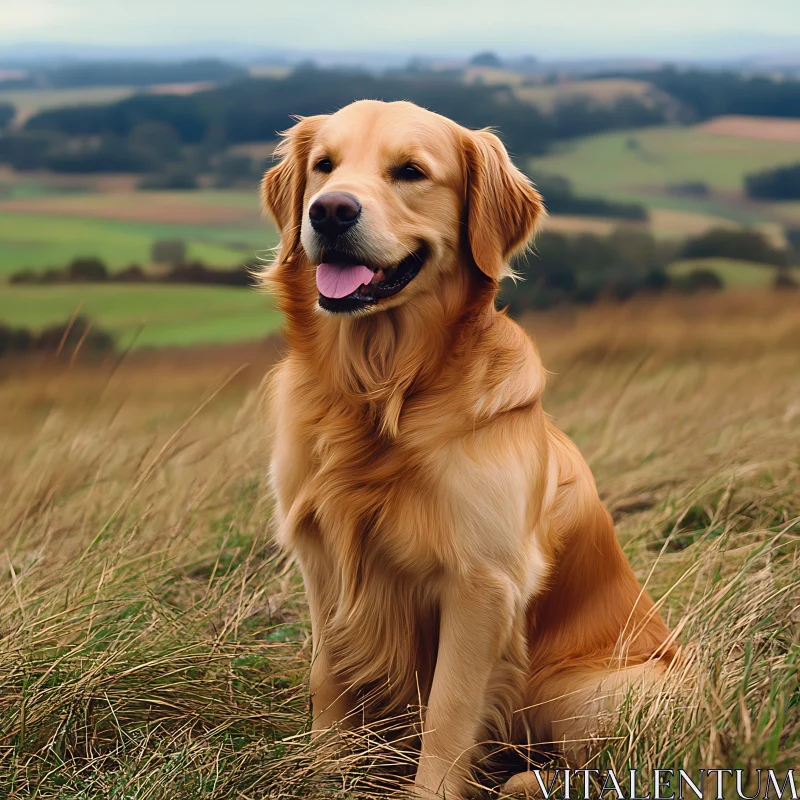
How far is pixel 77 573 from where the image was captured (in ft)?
10.7

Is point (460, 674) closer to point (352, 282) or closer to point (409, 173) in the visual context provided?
point (352, 282)

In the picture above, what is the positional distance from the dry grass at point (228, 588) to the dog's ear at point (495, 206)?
108 cm

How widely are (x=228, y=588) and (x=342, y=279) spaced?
1477mm

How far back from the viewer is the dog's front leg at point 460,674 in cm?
245

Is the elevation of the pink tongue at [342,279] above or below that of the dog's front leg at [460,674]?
above

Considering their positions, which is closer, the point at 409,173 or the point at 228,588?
the point at 409,173

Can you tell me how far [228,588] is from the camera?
11.3 ft

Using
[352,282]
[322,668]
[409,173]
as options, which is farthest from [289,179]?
[322,668]

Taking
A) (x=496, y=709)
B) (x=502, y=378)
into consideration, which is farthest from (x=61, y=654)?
(x=502, y=378)

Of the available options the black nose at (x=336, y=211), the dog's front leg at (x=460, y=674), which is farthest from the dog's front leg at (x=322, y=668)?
the black nose at (x=336, y=211)

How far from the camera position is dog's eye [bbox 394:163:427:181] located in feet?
8.50

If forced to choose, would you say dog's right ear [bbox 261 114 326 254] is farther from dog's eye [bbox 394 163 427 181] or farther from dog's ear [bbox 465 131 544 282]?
dog's ear [bbox 465 131 544 282]

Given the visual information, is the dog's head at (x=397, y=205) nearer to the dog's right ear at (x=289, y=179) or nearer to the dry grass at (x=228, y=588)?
the dog's right ear at (x=289, y=179)

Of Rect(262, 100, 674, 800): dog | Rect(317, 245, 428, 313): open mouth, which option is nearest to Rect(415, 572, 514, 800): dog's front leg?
Rect(262, 100, 674, 800): dog
